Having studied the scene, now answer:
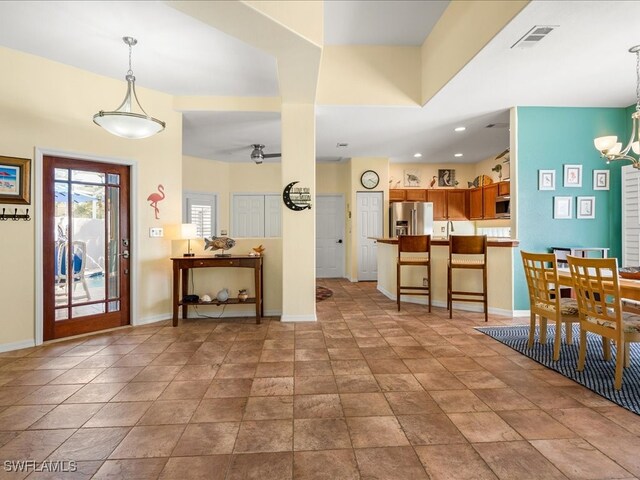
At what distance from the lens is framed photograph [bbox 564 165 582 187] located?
14.3 feet

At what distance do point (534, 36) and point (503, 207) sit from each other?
Result: 159 inches

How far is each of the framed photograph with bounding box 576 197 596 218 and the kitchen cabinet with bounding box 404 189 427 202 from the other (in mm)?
3403

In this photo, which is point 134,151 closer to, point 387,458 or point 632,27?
point 387,458

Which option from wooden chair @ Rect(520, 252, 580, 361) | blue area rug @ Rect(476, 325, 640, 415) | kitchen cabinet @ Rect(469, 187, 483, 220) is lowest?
blue area rug @ Rect(476, 325, 640, 415)

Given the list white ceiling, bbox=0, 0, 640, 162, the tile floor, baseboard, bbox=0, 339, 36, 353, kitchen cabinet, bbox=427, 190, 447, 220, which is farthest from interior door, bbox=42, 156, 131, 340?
kitchen cabinet, bbox=427, 190, 447, 220

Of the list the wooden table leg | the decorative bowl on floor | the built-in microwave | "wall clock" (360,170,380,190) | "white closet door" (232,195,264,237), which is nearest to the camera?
the decorative bowl on floor

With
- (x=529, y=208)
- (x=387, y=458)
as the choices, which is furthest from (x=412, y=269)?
(x=387, y=458)

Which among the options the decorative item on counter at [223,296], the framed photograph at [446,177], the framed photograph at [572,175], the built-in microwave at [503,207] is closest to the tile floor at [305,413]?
the decorative item on counter at [223,296]

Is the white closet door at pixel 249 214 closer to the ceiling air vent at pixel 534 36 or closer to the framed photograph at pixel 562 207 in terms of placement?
the framed photograph at pixel 562 207

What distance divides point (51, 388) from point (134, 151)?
270 centimetres

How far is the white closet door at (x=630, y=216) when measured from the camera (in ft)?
13.4

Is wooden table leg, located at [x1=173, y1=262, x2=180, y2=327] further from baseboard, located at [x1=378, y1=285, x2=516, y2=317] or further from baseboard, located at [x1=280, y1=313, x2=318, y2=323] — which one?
baseboard, located at [x1=378, y1=285, x2=516, y2=317]

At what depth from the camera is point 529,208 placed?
14.3ft

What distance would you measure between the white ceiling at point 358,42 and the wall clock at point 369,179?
192 cm
